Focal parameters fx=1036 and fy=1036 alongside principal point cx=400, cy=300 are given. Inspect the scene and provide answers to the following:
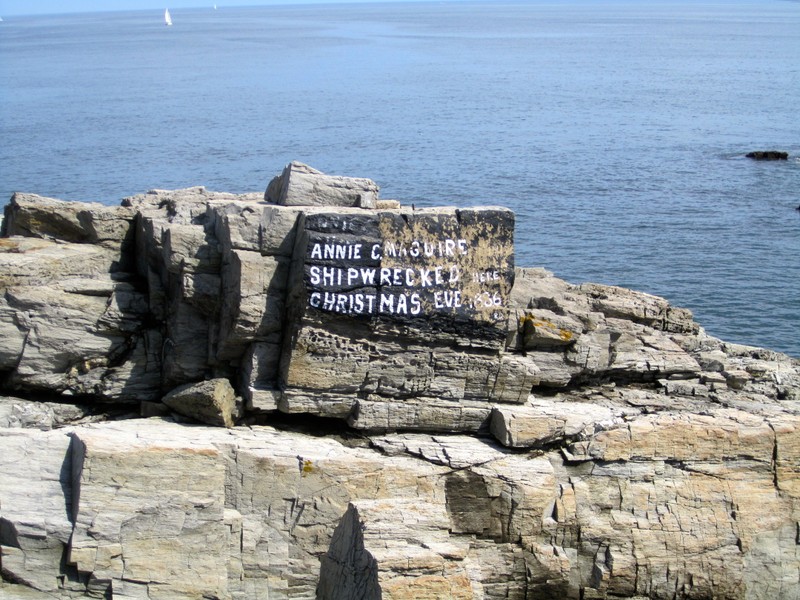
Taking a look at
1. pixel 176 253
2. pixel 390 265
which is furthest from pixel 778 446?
pixel 176 253

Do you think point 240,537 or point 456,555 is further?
point 240,537

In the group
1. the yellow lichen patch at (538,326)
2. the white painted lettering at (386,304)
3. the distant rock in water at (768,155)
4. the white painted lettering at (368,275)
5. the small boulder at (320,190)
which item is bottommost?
the yellow lichen patch at (538,326)

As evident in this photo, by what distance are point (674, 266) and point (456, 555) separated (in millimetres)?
26281

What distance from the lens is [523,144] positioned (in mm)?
60594

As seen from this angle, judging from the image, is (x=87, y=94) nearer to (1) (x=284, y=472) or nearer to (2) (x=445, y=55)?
(2) (x=445, y=55)

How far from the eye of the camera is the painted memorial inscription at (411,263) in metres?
17.1

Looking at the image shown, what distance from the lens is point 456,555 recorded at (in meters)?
13.5

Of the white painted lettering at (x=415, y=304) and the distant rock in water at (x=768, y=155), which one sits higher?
the distant rock in water at (x=768, y=155)

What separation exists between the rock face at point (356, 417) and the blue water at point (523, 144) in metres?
13.9

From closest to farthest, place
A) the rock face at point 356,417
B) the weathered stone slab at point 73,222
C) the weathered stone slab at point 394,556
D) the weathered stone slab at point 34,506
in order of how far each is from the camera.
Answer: the weathered stone slab at point 394,556
the weathered stone slab at point 34,506
the rock face at point 356,417
the weathered stone slab at point 73,222

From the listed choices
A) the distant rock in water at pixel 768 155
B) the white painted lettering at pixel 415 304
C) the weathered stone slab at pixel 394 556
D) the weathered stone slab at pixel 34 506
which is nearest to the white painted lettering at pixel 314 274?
the white painted lettering at pixel 415 304

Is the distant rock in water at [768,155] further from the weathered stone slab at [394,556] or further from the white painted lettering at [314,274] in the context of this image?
the weathered stone slab at [394,556]

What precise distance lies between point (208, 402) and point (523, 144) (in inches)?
1812

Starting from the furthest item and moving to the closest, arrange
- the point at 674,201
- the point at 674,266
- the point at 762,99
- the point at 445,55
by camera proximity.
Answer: the point at 445,55 → the point at 762,99 → the point at 674,201 → the point at 674,266
